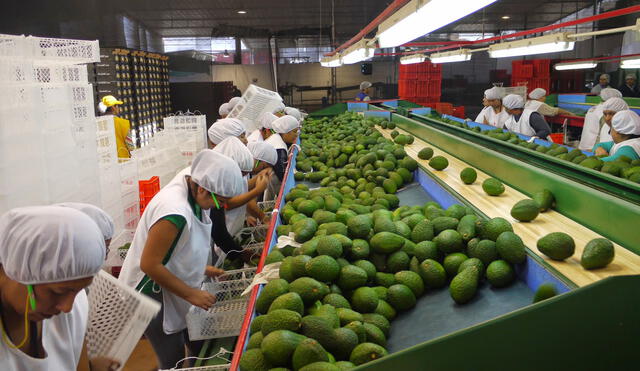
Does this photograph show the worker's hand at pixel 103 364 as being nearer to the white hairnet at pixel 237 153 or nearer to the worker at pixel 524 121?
the white hairnet at pixel 237 153

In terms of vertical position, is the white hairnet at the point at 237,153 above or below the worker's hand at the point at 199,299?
above

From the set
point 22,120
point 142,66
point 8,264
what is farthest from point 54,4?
point 8,264

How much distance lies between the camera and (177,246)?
2.76 metres

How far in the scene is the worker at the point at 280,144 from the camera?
18.4ft

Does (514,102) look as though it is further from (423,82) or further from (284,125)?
(423,82)

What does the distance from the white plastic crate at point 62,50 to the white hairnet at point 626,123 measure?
5947mm

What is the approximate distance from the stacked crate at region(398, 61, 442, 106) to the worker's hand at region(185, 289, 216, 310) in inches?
472

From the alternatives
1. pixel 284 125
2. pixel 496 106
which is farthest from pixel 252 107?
pixel 496 106

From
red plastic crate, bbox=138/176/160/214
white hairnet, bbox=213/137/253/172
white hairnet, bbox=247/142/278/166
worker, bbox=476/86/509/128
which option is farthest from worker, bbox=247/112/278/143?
worker, bbox=476/86/509/128

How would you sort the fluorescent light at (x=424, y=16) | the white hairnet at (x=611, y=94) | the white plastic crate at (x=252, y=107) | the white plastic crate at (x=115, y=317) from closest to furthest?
the white plastic crate at (x=115, y=317)
the fluorescent light at (x=424, y=16)
the white plastic crate at (x=252, y=107)
the white hairnet at (x=611, y=94)

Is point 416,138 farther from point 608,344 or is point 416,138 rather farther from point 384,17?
point 608,344

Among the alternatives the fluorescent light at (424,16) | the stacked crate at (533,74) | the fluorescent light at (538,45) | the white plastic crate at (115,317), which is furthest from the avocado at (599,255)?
the stacked crate at (533,74)

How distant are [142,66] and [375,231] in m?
9.68

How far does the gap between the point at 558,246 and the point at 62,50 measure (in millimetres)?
5381
